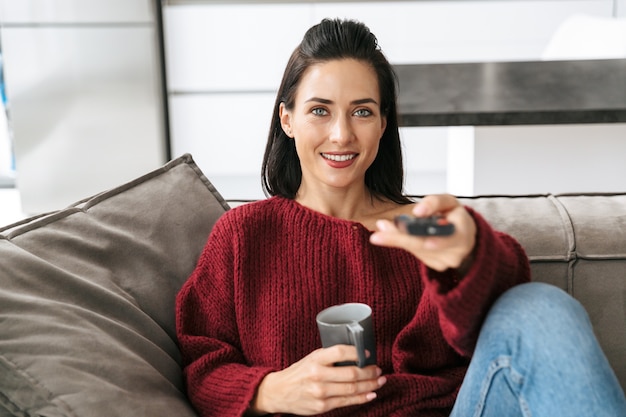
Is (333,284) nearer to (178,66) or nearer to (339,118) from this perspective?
(339,118)

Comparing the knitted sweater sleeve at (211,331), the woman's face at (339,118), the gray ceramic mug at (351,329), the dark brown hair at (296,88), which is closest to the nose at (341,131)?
the woman's face at (339,118)

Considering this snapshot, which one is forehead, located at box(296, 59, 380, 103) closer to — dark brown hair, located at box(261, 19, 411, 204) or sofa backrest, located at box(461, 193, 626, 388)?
dark brown hair, located at box(261, 19, 411, 204)

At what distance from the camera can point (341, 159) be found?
1403mm

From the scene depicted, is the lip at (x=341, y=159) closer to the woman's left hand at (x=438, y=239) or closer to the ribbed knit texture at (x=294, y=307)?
the ribbed knit texture at (x=294, y=307)

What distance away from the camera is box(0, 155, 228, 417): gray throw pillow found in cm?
107

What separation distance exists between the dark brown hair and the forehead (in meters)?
0.01

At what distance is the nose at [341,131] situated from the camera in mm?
1367

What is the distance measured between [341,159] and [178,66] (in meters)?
2.85

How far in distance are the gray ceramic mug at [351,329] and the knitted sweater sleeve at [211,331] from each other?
25 cm

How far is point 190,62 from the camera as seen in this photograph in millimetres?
4051

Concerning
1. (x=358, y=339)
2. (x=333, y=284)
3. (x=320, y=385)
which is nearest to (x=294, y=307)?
(x=333, y=284)

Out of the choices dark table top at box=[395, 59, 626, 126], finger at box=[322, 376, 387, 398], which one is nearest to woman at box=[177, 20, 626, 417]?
finger at box=[322, 376, 387, 398]

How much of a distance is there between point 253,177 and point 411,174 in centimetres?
87

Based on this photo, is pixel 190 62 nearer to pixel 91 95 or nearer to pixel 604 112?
pixel 91 95
